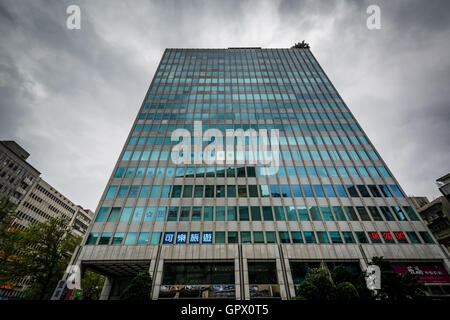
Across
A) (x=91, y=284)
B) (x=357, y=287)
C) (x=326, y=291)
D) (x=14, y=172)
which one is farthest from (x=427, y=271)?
(x=14, y=172)

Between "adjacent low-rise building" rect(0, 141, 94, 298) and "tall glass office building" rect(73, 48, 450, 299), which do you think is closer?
"tall glass office building" rect(73, 48, 450, 299)

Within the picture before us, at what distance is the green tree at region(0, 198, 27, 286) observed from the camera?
24.5 metres

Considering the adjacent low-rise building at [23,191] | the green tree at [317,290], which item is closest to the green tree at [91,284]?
the adjacent low-rise building at [23,191]

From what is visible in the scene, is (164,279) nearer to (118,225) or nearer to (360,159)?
(118,225)

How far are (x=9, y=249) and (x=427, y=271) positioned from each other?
2020 inches

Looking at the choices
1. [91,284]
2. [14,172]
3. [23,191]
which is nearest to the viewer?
[91,284]

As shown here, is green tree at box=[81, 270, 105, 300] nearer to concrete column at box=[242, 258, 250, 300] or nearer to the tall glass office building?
the tall glass office building

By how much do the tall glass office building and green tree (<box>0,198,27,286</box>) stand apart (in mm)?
9993

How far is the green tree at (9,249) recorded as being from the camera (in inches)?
966

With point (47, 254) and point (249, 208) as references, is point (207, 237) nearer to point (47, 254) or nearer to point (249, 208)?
point (249, 208)

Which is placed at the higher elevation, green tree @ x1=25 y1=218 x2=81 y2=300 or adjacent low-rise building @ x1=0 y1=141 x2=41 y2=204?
adjacent low-rise building @ x1=0 y1=141 x2=41 y2=204

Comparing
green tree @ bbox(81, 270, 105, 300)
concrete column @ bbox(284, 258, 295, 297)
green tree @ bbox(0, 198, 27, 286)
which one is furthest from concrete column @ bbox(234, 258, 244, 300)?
green tree @ bbox(81, 270, 105, 300)

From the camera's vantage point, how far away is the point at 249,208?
89.0 feet

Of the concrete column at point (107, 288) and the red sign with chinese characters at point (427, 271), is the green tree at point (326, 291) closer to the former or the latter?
the red sign with chinese characters at point (427, 271)
